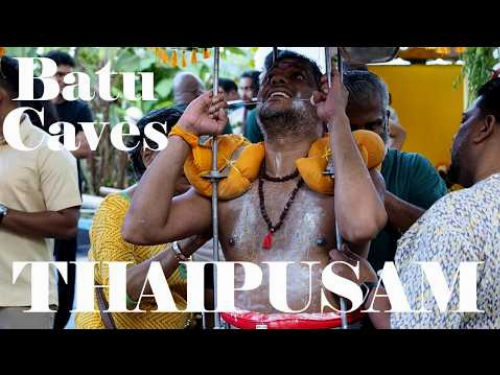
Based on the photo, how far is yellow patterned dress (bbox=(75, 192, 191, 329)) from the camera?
3.67 meters

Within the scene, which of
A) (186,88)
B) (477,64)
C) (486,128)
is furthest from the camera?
(477,64)

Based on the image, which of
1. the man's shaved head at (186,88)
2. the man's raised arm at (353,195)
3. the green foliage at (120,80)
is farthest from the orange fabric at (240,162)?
the green foliage at (120,80)

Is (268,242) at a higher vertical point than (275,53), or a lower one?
lower

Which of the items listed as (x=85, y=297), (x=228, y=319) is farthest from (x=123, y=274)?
(x=228, y=319)

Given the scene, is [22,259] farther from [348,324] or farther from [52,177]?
[348,324]

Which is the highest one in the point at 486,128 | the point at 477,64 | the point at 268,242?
the point at 477,64

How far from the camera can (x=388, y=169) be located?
4.12 metres

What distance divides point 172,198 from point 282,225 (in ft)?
1.36

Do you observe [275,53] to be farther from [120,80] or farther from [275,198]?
[120,80]

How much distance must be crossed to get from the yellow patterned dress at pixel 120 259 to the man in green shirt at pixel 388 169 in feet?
2.75

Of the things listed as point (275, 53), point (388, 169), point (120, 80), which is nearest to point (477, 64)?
point (388, 169)
